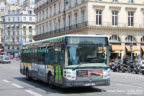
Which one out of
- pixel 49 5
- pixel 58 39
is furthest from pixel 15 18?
pixel 58 39

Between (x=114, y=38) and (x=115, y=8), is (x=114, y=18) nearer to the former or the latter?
(x=115, y=8)

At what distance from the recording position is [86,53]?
1376cm

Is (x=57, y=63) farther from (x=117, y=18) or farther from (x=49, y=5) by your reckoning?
(x=49, y=5)

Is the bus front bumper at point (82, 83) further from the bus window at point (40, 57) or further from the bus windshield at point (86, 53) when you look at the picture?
the bus window at point (40, 57)

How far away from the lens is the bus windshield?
1355 cm

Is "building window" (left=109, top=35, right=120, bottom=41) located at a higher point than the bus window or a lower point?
higher

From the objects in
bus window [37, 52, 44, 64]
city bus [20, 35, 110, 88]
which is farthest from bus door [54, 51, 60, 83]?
bus window [37, 52, 44, 64]

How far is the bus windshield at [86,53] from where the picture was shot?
1355 centimetres

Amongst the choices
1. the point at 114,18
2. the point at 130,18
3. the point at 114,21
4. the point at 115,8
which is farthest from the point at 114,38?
the point at 115,8

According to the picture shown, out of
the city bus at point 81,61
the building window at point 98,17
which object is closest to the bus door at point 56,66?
the city bus at point 81,61

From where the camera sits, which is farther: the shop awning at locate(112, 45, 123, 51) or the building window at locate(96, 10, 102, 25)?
the building window at locate(96, 10, 102, 25)

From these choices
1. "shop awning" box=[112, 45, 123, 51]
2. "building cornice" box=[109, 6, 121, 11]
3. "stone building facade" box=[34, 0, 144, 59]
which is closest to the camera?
"shop awning" box=[112, 45, 123, 51]

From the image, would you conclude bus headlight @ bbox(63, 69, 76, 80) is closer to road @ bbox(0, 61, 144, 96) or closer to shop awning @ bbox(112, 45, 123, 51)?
road @ bbox(0, 61, 144, 96)

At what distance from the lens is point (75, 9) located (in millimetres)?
51375
